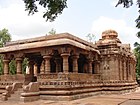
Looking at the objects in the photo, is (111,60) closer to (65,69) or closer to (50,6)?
(65,69)

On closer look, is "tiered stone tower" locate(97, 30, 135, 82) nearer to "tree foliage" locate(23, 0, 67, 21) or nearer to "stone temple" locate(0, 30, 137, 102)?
"stone temple" locate(0, 30, 137, 102)

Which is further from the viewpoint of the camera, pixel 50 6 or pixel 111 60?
pixel 111 60

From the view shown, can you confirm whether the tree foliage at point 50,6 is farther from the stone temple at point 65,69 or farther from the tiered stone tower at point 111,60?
the tiered stone tower at point 111,60

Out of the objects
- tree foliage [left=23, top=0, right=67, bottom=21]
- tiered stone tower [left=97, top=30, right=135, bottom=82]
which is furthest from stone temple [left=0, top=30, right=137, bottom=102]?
tree foliage [left=23, top=0, right=67, bottom=21]

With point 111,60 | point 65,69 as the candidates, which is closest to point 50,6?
point 65,69

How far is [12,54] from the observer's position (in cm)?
1686

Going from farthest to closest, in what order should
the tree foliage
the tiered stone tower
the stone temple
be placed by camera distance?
the tiered stone tower → the stone temple → the tree foliage

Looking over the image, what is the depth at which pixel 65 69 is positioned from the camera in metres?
14.2

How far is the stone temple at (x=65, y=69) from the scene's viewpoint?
44.3 ft

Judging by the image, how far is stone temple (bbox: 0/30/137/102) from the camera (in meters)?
13.5

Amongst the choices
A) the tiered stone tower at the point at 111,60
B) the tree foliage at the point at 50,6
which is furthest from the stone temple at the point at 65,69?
the tree foliage at the point at 50,6

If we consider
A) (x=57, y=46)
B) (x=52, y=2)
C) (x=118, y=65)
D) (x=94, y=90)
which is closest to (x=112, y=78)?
(x=118, y=65)

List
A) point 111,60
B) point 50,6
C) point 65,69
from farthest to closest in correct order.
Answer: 1. point 111,60
2. point 65,69
3. point 50,6

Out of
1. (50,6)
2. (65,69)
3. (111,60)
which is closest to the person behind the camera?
(50,6)
